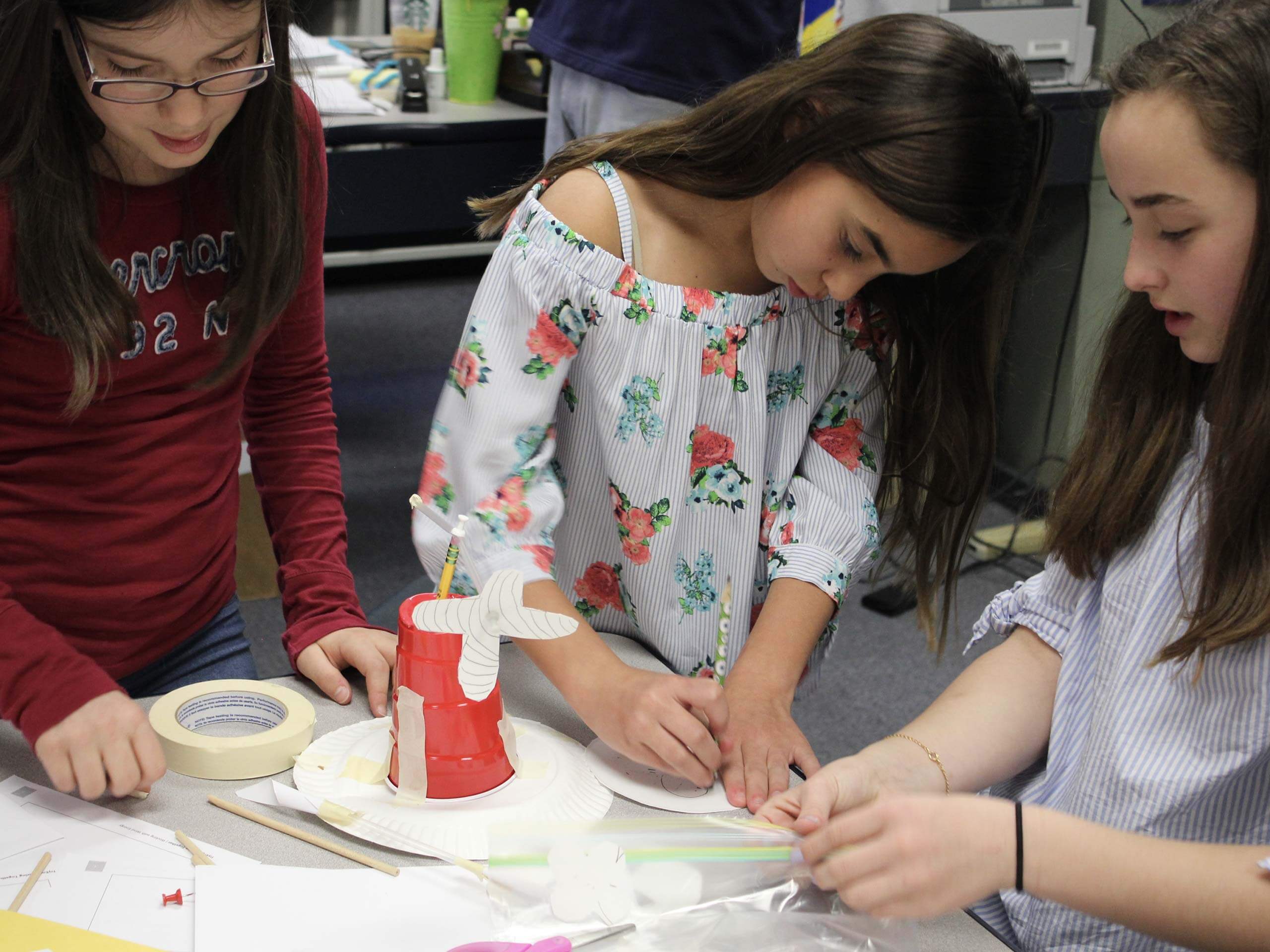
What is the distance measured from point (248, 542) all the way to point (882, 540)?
1527 millimetres

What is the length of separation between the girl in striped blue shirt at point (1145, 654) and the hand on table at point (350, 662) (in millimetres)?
322

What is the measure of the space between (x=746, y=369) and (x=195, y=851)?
2.00 ft

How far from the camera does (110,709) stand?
0.83 meters

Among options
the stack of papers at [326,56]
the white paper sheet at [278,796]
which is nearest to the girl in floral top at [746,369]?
the white paper sheet at [278,796]

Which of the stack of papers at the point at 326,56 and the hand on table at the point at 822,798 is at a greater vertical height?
the stack of papers at the point at 326,56

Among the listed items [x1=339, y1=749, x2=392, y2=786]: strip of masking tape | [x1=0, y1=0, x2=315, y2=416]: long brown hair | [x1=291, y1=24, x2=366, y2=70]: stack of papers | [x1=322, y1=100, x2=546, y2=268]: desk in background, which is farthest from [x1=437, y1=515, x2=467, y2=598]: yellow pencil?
[x1=291, y1=24, x2=366, y2=70]: stack of papers

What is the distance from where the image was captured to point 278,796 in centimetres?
81

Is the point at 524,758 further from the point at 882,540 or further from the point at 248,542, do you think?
the point at 248,542

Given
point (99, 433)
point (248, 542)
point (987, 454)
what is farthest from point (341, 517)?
point (248, 542)

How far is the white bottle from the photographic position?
8.34 ft

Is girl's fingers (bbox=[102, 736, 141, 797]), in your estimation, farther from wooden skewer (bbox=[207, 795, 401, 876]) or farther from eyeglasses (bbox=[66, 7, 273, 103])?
eyeglasses (bbox=[66, 7, 273, 103])

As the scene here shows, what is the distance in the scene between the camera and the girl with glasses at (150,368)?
86cm

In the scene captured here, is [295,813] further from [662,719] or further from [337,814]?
[662,719]

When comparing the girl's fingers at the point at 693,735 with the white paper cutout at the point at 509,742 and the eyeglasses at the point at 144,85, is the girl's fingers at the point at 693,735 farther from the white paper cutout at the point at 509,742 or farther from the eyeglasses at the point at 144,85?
the eyeglasses at the point at 144,85
